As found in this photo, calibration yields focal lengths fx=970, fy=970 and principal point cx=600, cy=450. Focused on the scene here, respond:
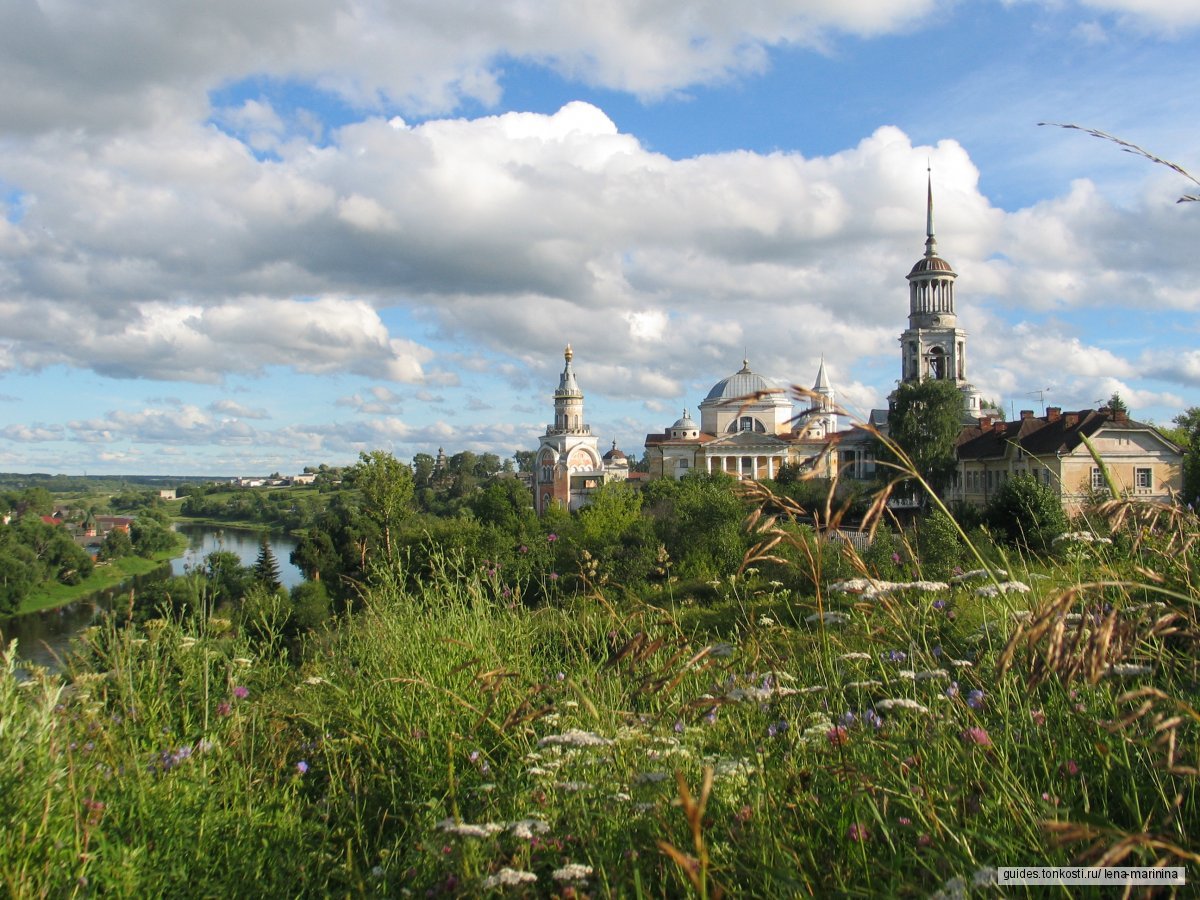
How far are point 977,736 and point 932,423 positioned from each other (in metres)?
44.7

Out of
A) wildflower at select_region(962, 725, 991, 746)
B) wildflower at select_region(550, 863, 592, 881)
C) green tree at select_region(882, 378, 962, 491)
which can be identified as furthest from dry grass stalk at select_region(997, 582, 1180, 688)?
green tree at select_region(882, 378, 962, 491)

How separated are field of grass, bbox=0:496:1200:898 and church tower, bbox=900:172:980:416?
69.1 m

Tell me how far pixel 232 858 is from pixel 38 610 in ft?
213

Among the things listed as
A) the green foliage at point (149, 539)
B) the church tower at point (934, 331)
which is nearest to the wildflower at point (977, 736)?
the church tower at point (934, 331)

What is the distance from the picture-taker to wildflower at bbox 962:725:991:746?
2.70 metres

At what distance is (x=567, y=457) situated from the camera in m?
82.8

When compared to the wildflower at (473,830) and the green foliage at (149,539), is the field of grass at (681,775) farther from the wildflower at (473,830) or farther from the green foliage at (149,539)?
the green foliage at (149,539)

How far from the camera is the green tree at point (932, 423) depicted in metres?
44.5

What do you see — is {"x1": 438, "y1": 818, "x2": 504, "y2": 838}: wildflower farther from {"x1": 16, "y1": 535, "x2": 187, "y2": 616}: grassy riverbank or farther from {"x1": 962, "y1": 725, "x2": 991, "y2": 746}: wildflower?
{"x1": 16, "y1": 535, "x2": 187, "y2": 616}: grassy riverbank

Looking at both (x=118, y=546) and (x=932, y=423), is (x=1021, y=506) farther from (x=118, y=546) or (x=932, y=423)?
(x=118, y=546)

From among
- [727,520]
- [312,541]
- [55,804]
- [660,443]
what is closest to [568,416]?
[660,443]

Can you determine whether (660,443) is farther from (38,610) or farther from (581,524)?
(38,610)

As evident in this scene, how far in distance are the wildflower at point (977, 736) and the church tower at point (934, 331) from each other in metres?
69.8

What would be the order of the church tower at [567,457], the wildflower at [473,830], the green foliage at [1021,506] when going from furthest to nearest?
the church tower at [567,457] < the green foliage at [1021,506] < the wildflower at [473,830]
